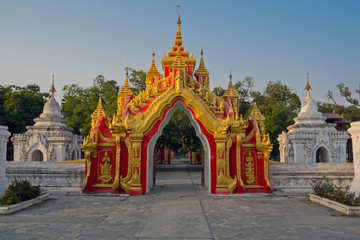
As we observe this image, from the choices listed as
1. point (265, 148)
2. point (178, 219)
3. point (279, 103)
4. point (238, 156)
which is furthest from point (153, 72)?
point (279, 103)

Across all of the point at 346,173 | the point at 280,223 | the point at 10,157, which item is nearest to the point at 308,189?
the point at 346,173

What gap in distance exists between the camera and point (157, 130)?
49.5 ft

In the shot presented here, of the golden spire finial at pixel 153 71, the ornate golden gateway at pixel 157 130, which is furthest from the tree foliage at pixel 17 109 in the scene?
the ornate golden gateway at pixel 157 130

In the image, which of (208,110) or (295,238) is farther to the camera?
(208,110)

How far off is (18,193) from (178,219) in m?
6.28

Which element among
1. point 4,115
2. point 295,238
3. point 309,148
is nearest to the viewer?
point 295,238

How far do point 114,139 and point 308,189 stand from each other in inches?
403

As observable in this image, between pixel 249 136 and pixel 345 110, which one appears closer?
pixel 249 136

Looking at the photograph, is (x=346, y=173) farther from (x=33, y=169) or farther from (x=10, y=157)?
(x=10, y=157)

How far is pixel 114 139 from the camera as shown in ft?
49.7

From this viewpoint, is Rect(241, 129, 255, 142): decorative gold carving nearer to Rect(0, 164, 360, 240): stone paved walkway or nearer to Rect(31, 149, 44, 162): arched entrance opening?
Rect(0, 164, 360, 240): stone paved walkway

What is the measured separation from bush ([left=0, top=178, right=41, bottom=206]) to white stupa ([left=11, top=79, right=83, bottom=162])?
15693 mm

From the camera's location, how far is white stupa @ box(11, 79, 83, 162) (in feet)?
90.0

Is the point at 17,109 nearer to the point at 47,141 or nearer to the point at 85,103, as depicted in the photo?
the point at 85,103
